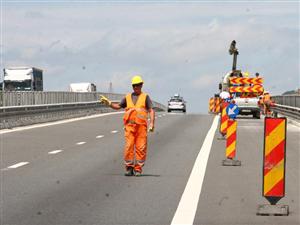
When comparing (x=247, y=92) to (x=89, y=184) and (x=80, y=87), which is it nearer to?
(x=89, y=184)

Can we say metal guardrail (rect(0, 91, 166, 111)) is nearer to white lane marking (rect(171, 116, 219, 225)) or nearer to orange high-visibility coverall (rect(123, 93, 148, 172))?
white lane marking (rect(171, 116, 219, 225))

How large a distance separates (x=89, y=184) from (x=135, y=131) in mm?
1869

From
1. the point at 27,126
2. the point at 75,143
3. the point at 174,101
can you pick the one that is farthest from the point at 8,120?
the point at 174,101

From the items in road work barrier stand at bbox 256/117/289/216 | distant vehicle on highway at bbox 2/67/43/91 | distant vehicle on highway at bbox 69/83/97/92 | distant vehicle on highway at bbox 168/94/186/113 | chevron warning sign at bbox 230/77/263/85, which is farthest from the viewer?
distant vehicle on highway at bbox 69/83/97/92

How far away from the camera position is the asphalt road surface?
9.30m

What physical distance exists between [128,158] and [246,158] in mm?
4703

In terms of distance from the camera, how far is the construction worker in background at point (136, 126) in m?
13.9

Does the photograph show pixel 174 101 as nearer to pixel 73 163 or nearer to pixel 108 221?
pixel 73 163

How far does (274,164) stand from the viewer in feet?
31.2

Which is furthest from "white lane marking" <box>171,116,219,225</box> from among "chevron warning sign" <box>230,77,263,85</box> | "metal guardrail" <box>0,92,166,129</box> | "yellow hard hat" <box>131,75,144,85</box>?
"chevron warning sign" <box>230,77,263,85</box>

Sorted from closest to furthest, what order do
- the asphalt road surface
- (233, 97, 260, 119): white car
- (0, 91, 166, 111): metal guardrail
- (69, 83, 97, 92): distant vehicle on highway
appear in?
the asphalt road surface → (0, 91, 166, 111): metal guardrail → (233, 97, 260, 119): white car → (69, 83, 97, 92): distant vehicle on highway

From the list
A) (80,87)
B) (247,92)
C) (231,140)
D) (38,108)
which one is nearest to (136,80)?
(231,140)

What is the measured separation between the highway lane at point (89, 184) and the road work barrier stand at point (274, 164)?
46.7 inches

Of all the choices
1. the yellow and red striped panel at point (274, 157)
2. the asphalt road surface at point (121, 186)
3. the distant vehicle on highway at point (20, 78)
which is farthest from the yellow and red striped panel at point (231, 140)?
the distant vehicle on highway at point (20, 78)
